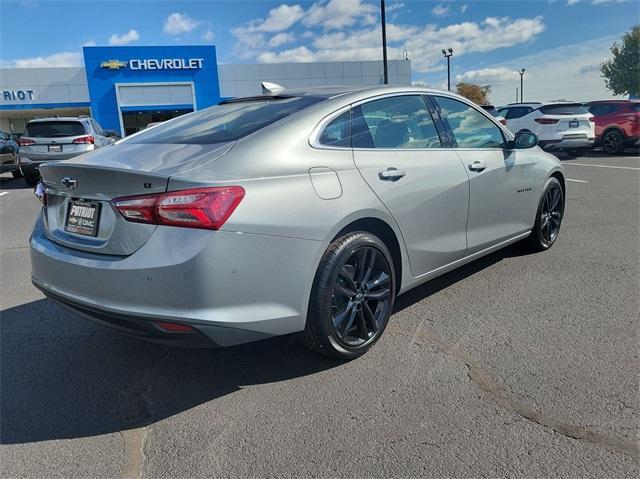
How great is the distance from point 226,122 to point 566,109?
1462 cm

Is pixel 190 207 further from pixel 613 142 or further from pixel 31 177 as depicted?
pixel 613 142

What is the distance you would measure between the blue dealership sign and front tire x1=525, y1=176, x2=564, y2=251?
123ft

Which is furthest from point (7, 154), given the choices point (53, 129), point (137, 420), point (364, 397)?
point (364, 397)

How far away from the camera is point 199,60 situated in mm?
40312

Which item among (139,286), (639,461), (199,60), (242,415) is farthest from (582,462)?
(199,60)

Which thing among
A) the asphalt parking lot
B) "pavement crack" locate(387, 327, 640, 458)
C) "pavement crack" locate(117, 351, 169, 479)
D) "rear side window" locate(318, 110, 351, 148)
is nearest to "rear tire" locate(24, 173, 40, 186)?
the asphalt parking lot

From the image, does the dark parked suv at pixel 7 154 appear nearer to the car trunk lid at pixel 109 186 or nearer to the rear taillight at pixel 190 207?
the car trunk lid at pixel 109 186

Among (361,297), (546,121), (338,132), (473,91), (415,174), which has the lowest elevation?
(361,297)

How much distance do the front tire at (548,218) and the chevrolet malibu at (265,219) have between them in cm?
143

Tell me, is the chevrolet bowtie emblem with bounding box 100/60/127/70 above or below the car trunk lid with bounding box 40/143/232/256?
above

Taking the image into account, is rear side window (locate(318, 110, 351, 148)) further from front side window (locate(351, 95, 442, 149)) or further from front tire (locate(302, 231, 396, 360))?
front tire (locate(302, 231, 396, 360))

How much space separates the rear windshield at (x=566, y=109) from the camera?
49.6 feet

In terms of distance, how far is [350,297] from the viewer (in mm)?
3004

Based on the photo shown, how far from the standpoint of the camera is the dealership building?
38.8 metres
